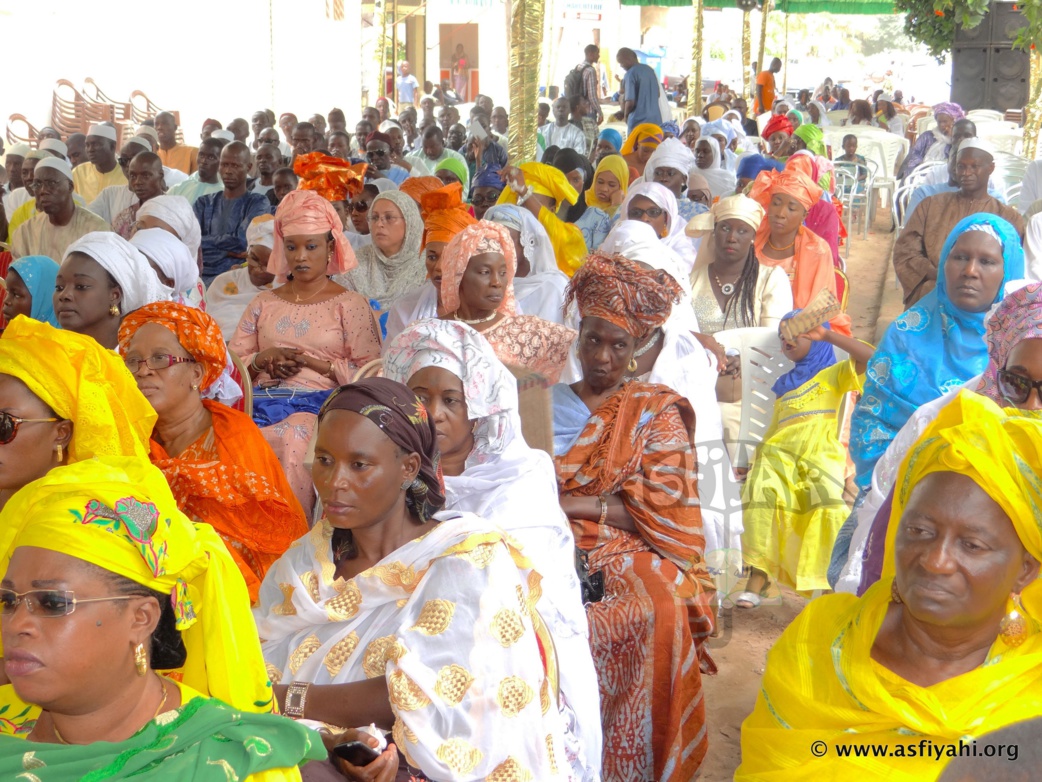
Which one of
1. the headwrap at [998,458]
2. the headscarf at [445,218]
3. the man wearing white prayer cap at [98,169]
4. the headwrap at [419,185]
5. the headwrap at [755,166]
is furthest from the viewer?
the man wearing white prayer cap at [98,169]

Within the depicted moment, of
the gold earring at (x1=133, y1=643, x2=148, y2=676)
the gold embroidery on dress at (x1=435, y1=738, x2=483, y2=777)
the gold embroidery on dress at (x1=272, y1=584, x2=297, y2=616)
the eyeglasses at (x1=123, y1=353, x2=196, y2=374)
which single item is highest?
the eyeglasses at (x1=123, y1=353, x2=196, y2=374)

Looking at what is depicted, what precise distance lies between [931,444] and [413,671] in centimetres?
114

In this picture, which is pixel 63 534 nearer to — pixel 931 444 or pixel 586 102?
pixel 931 444

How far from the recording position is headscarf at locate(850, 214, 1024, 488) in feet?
12.9

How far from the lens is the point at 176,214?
6445mm

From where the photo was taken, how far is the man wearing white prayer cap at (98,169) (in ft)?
32.7

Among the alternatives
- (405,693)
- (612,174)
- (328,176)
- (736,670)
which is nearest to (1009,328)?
(736,670)

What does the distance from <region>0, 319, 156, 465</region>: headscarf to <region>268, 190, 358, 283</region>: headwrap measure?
2023mm

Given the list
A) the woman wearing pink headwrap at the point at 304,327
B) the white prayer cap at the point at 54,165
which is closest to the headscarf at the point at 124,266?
the woman wearing pink headwrap at the point at 304,327

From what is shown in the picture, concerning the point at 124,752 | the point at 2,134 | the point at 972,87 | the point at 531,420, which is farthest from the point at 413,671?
the point at 2,134

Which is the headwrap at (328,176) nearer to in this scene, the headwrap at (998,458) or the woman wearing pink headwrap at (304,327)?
the woman wearing pink headwrap at (304,327)

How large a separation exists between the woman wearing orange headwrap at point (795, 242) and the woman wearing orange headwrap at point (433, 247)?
5.60ft

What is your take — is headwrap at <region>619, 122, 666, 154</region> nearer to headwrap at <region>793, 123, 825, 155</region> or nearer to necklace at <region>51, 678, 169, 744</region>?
headwrap at <region>793, 123, 825, 155</region>

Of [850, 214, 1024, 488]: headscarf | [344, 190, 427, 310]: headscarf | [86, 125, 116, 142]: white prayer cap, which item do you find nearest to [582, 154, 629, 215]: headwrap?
[344, 190, 427, 310]: headscarf
